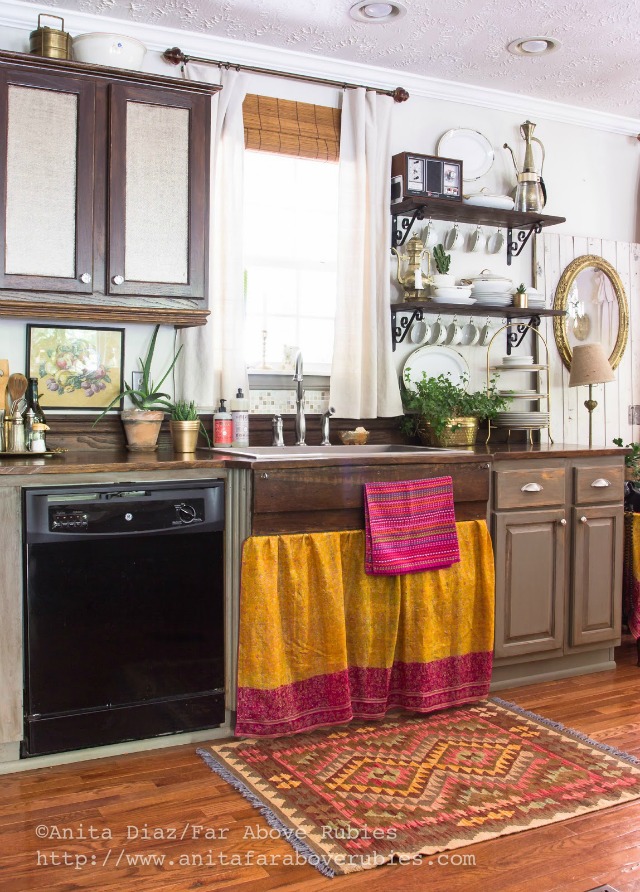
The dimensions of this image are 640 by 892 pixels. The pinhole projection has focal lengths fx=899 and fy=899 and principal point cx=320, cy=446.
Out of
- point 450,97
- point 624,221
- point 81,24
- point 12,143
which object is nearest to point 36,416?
point 12,143

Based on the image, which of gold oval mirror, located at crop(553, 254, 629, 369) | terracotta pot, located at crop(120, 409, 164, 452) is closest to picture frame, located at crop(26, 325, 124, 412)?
terracotta pot, located at crop(120, 409, 164, 452)

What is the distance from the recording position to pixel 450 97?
4.11 m

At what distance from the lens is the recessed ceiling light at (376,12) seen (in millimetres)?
3285

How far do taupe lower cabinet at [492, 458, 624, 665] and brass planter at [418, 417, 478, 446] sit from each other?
37 cm

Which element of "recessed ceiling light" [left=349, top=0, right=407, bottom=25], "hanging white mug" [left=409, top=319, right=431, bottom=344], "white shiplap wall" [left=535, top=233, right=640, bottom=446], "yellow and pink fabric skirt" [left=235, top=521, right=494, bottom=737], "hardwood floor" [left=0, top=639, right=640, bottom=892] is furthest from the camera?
"white shiplap wall" [left=535, top=233, right=640, bottom=446]

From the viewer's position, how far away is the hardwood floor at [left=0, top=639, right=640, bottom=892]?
2.08 meters

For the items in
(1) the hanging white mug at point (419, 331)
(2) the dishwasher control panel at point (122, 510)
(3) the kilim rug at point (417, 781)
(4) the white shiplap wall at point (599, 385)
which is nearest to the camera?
(3) the kilim rug at point (417, 781)

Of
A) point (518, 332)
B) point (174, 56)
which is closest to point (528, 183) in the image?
point (518, 332)

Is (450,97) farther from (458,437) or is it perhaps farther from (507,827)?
(507,827)

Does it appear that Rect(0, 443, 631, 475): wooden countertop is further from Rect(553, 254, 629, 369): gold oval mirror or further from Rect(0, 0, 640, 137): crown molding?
Rect(0, 0, 640, 137): crown molding

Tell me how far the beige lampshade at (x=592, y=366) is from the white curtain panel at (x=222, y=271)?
5.35ft

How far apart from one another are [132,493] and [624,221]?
316 cm

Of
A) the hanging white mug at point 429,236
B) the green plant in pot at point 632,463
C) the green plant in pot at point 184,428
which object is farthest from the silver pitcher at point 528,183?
the green plant in pot at point 184,428

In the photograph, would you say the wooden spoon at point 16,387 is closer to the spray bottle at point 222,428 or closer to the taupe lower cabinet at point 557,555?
the spray bottle at point 222,428
